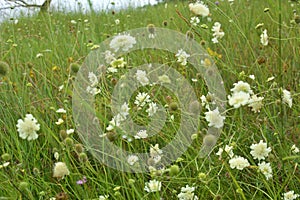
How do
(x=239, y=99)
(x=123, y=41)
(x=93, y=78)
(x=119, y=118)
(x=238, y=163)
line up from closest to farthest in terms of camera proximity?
1. (x=239, y=99)
2. (x=238, y=163)
3. (x=119, y=118)
4. (x=123, y=41)
5. (x=93, y=78)

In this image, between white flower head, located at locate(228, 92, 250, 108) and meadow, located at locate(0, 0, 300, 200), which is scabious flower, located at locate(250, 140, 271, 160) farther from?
white flower head, located at locate(228, 92, 250, 108)

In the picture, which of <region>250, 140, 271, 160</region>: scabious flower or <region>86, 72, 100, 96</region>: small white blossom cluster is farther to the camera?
<region>86, 72, 100, 96</region>: small white blossom cluster

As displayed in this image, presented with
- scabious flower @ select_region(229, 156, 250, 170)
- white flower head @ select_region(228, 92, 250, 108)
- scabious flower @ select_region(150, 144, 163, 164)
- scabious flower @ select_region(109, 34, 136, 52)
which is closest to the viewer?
white flower head @ select_region(228, 92, 250, 108)

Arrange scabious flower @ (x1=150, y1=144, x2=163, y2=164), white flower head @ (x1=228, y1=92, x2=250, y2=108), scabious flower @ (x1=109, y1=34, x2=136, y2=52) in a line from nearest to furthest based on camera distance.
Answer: white flower head @ (x1=228, y1=92, x2=250, y2=108), scabious flower @ (x1=150, y1=144, x2=163, y2=164), scabious flower @ (x1=109, y1=34, x2=136, y2=52)

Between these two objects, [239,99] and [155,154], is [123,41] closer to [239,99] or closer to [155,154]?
[155,154]

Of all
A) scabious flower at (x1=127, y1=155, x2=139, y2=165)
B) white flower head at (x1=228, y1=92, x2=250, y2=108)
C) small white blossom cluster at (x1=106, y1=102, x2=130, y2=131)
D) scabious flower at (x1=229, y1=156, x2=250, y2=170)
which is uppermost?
white flower head at (x1=228, y1=92, x2=250, y2=108)

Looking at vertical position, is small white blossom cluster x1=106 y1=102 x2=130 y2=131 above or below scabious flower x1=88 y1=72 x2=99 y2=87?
below

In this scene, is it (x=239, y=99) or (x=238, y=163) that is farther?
(x=238, y=163)

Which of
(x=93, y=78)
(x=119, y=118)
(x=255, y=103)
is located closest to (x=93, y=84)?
(x=93, y=78)

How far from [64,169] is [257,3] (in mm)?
2506

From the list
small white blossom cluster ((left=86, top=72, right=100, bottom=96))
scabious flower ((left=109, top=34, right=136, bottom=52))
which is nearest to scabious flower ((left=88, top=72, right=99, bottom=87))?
small white blossom cluster ((left=86, top=72, right=100, bottom=96))

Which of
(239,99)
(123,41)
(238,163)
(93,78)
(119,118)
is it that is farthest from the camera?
(93,78)

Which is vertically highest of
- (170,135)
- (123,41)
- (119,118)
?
(123,41)

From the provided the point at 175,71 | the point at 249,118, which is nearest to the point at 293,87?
the point at 249,118
